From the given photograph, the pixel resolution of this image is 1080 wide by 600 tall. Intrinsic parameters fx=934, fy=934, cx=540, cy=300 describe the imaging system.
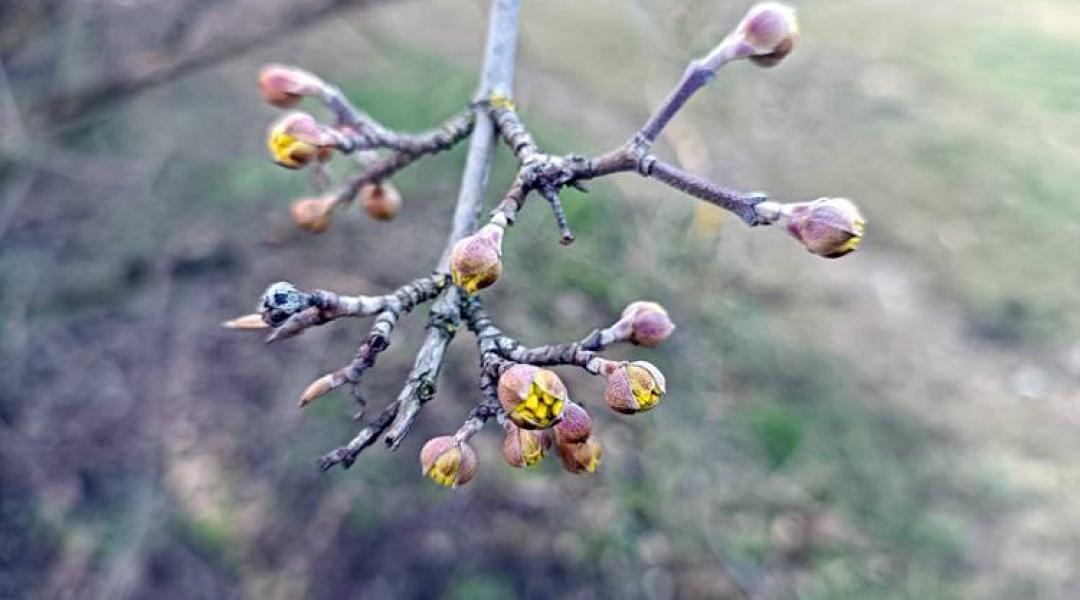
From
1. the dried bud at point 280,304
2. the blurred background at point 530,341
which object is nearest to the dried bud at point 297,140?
the dried bud at point 280,304

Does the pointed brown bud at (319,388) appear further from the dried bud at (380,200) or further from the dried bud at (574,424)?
the dried bud at (380,200)

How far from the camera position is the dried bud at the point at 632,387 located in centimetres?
115

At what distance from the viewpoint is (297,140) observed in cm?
139

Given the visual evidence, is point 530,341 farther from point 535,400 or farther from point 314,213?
point 535,400

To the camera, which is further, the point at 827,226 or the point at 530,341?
the point at 530,341

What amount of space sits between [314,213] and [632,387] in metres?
0.72

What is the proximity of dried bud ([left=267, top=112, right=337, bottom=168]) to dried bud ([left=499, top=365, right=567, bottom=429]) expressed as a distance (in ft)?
1.82

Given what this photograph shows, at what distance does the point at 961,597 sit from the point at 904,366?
1.35 metres

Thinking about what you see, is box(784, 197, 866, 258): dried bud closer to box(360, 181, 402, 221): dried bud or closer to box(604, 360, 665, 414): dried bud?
box(604, 360, 665, 414): dried bud

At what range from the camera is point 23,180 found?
4.23 meters

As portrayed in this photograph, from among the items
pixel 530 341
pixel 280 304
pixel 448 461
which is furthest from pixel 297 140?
pixel 530 341

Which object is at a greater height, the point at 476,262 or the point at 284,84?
the point at 476,262

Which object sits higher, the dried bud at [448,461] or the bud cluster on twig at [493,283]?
the bud cluster on twig at [493,283]

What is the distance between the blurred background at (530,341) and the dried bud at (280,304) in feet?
8.50
